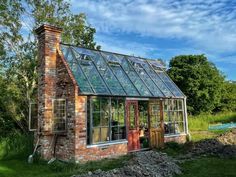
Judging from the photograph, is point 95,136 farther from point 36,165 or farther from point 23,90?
point 23,90

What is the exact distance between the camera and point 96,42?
19.8 meters

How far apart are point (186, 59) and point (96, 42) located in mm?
12642

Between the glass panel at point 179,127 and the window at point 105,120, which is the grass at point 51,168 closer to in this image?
the window at point 105,120

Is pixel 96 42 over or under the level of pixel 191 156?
over

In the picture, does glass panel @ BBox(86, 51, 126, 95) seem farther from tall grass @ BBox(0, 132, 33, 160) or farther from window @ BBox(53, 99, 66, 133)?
tall grass @ BBox(0, 132, 33, 160)

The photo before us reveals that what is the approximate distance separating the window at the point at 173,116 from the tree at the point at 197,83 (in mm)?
13268

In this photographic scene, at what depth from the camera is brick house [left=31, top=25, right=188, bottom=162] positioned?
31.8 ft

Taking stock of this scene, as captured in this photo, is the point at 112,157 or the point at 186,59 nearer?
the point at 112,157

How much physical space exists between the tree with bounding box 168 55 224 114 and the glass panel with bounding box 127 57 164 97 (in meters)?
14.0

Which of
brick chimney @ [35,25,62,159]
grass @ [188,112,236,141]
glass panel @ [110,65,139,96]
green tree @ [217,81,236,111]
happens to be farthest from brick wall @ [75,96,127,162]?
green tree @ [217,81,236,111]

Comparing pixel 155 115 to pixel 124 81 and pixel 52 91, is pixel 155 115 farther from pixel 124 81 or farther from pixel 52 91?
pixel 52 91

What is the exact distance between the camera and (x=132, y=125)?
11594 millimetres

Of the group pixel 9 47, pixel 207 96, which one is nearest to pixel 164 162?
pixel 9 47

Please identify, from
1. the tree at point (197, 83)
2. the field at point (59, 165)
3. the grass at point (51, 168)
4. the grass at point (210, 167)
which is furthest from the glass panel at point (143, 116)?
the tree at point (197, 83)
